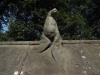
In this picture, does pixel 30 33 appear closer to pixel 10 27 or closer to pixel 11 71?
pixel 10 27

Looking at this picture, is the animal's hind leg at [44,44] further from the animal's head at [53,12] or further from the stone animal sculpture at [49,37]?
the animal's head at [53,12]

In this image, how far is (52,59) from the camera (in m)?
6.01

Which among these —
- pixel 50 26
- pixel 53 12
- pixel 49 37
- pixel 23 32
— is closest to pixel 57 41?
pixel 49 37

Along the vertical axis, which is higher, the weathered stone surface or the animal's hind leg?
the animal's hind leg

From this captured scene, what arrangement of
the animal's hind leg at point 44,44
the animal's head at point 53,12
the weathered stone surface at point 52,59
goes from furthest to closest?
1. the animal's head at point 53,12
2. the animal's hind leg at point 44,44
3. the weathered stone surface at point 52,59

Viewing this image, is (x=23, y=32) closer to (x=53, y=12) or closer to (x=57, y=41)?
(x=53, y=12)

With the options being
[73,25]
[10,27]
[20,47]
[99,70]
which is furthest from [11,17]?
[99,70]

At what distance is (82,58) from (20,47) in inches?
58.3

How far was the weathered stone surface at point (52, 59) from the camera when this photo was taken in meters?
5.57

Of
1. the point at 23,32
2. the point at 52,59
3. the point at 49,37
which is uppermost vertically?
the point at 49,37

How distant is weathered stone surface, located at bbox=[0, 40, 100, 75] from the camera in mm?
5570

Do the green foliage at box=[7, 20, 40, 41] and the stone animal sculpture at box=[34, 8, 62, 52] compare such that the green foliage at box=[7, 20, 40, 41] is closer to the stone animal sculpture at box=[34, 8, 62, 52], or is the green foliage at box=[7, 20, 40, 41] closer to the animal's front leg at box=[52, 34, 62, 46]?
the stone animal sculpture at box=[34, 8, 62, 52]

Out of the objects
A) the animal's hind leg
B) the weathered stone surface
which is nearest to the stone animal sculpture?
the animal's hind leg

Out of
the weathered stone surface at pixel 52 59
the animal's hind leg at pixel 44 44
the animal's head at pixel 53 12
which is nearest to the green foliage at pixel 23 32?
the weathered stone surface at pixel 52 59
